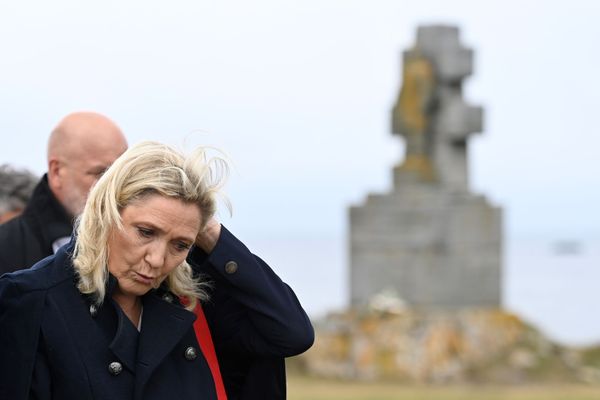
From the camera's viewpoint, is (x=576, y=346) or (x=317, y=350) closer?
(x=317, y=350)

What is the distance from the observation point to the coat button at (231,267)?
353cm

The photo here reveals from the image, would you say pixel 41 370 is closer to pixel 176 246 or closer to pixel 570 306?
pixel 176 246

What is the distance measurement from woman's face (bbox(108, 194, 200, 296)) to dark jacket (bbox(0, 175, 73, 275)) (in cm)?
142

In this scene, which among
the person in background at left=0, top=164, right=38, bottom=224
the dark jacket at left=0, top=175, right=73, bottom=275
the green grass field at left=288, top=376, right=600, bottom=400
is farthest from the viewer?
the green grass field at left=288, top=376, right=600, bottom=400

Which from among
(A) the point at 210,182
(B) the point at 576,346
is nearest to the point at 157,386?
(A) the point at 210,182

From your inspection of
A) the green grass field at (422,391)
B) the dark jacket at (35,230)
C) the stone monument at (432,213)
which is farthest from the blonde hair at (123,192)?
the stone monument at (432,213)

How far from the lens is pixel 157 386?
3.29 m

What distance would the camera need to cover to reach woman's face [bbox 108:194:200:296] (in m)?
3.21

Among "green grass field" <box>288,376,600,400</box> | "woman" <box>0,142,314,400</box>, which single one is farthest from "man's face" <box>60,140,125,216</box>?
"green grass field" <box>288,376,600,400</box>

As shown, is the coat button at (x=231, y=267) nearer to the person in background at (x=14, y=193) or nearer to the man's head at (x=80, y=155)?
the man's head at (x=80, y=155)

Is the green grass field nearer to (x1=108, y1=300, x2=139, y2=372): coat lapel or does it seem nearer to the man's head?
the man's head

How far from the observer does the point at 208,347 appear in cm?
350

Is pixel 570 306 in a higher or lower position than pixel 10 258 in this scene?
lower

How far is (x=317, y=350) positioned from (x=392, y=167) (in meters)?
2.28
